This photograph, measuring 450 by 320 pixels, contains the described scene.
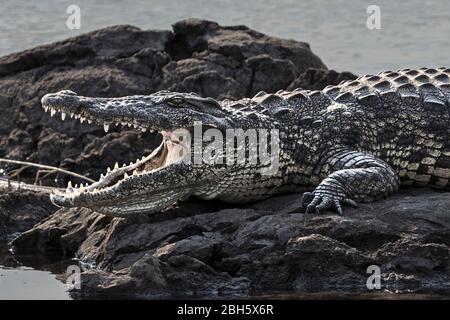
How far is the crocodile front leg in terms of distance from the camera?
10.7 m

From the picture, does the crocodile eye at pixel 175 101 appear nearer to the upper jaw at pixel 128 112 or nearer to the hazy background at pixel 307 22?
the upper jaw at pixel 128 112

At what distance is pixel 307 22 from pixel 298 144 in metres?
9.87

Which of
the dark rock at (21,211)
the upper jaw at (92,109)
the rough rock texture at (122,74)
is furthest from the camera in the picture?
the rough rock texture at (122,74)

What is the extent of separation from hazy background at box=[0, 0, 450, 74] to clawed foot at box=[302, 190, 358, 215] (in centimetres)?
771

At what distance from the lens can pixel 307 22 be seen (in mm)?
21094

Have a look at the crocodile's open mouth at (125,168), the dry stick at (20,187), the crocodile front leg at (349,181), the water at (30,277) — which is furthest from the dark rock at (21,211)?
the crocodile front leg at (349,181)

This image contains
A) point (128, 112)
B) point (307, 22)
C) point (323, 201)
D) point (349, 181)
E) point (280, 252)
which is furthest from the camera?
point (307, 22)

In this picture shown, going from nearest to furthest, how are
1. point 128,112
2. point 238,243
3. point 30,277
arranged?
point 238,243, point 30,277, point 128,112

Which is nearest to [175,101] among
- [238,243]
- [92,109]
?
[92,109]

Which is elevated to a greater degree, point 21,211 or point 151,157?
point 151,157

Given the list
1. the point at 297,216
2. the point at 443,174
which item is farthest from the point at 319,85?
the point at 297,216

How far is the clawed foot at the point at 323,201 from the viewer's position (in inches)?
420

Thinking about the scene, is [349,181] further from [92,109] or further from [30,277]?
[30,277]
